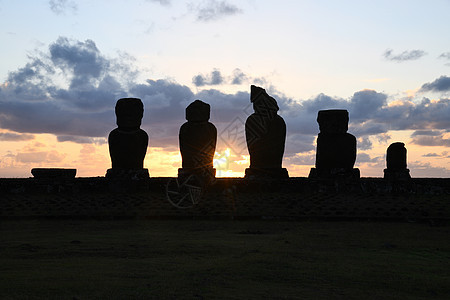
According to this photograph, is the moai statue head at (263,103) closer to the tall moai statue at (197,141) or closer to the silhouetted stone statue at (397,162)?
the tall moai statue at (197,141)

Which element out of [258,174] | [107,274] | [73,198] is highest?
[258,174]

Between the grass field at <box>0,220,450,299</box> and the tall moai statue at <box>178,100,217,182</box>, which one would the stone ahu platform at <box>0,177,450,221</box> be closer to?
the tall moai statue at <box>178,100,217,182</box>

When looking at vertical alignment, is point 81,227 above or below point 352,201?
below

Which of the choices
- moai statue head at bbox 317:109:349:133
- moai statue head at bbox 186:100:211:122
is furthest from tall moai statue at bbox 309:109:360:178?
moai statue head at bbox 186:100:211:122

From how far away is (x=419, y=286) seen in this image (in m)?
5.76

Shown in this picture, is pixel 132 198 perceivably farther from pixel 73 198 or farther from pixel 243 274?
pixel 243 274

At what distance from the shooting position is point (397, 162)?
1933 centimetres

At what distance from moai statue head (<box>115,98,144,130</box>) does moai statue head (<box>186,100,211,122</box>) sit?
6.61ft

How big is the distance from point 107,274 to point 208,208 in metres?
8.41

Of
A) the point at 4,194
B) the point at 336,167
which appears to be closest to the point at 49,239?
the point at 4,194

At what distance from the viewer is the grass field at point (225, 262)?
5387 millimetres

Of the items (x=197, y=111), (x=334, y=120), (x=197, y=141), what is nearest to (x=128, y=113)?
(x=197, y=111)

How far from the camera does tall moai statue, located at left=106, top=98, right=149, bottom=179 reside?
62.4ft

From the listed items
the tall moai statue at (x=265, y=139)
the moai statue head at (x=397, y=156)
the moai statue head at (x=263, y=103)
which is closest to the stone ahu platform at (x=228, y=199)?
the tall moai statue at (x=265, y=139)
